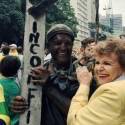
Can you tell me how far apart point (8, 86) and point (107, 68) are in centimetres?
144

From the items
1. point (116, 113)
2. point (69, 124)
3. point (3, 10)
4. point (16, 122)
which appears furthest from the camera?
point (3, 10)

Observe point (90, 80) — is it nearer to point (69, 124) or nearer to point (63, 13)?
point (69, 124)

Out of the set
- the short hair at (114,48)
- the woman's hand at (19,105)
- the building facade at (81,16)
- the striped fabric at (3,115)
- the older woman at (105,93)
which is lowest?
the striped fabric at (3,115)

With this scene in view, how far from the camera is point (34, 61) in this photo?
3.58m

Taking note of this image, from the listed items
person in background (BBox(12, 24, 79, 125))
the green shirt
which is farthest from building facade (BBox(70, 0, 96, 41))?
person in background (BBox(12, 24, 79, 125))

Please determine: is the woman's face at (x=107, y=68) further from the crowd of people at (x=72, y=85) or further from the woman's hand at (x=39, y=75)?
the woman's hand at (x=39, y=75)

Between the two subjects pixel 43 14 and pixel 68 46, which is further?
pixel 68 46

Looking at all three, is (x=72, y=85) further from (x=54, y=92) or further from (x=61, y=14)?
(x=61, y=14)

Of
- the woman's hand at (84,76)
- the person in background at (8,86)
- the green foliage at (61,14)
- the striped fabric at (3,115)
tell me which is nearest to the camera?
the woman's hand at (84,76)

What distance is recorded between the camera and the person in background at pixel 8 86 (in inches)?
146

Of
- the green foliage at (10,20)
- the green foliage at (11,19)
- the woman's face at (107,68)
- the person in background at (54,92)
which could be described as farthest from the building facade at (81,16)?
the woman's face at (107,68)

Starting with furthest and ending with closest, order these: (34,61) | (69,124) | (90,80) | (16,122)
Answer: (16,122) < (34,61) < (90,80) < (69,124)

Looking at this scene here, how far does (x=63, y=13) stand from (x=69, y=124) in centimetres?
5677

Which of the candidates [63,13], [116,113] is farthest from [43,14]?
[63,13]
